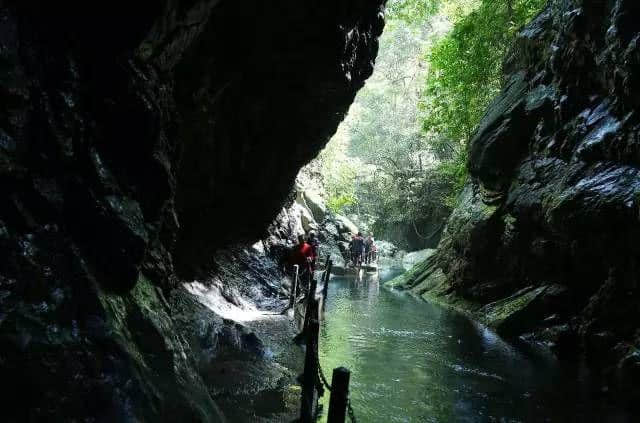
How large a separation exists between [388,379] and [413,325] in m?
5.60

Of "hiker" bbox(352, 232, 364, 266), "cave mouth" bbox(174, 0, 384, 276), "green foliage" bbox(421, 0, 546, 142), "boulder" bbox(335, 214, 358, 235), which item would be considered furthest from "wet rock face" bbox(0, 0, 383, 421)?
"boulder" bbox(335, 214, 358, 235)

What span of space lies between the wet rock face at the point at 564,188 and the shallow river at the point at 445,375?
133 cm

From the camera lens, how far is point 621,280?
33.9ft

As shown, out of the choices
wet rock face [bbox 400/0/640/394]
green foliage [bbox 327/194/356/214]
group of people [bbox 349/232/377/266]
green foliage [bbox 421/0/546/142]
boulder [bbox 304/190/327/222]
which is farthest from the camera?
green foliage [bbox 327/194/356/214]

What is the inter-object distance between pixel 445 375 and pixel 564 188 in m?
5.39

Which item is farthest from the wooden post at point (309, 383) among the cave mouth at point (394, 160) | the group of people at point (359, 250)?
the group of people at point (359, 250)

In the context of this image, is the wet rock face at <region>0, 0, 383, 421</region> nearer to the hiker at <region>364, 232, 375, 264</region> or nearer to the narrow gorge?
the narrow gorge

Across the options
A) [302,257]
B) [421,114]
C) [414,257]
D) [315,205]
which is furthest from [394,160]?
[302,257]

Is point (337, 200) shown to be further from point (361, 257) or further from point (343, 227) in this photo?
point (361, 257)

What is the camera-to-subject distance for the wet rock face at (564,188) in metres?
10.2

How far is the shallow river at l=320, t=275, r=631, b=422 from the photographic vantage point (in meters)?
8.07

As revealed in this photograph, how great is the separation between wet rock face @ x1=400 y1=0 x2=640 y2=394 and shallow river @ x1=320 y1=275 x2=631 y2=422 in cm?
133

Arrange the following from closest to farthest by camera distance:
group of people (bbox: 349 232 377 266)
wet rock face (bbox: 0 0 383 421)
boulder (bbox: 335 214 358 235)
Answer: wet rock face (bbox: 0 0 383 421) < group of people (bbox: 349 232 377 266) < boulder (bbox: 335 214 358 235)

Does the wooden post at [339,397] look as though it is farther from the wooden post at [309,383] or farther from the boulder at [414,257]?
the boulder at [414,257]
